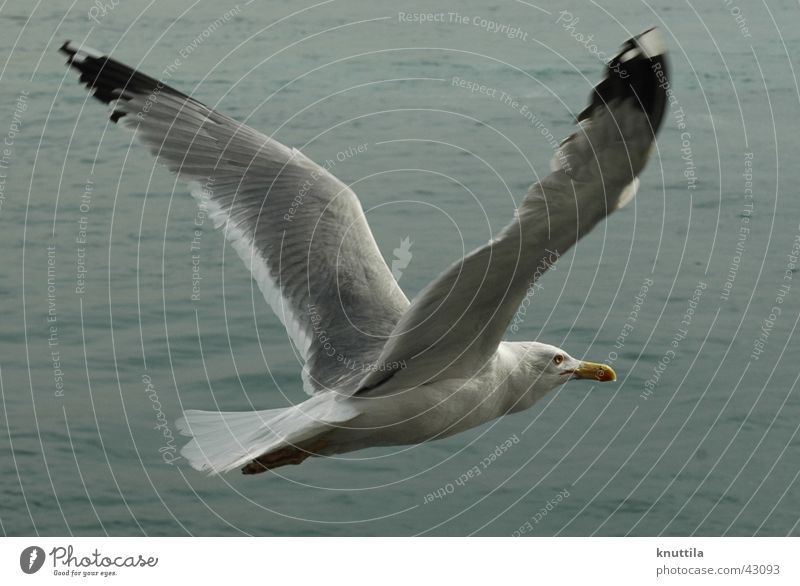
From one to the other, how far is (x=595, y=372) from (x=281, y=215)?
1.20m

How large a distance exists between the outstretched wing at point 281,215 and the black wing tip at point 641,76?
4.76 ft

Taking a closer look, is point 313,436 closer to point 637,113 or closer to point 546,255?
point 546,255

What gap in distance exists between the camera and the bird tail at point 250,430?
3.72 metres

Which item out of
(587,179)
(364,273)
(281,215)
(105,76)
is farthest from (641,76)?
(105,76)

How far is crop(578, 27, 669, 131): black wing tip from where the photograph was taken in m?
2.89

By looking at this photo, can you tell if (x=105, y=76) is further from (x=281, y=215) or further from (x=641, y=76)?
(x=641, y=76)

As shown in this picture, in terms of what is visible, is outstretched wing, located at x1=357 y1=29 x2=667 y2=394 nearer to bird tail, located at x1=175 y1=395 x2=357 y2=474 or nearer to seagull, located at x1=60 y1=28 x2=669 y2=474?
seagull, located at x1=60 y1=28 x2=669 y2=474

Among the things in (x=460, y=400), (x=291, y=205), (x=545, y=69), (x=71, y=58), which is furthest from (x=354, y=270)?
(x=545, y=69)

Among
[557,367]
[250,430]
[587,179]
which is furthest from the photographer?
[557,367]

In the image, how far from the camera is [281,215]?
4.59 meters

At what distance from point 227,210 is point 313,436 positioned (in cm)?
113

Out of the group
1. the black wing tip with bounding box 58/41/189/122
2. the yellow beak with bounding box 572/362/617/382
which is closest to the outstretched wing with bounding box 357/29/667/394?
the yellow beak with bounding box 572/362/617/382

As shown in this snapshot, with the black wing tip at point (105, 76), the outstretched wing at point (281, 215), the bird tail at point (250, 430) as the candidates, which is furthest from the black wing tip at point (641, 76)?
the black wing tip at point (105, 76)

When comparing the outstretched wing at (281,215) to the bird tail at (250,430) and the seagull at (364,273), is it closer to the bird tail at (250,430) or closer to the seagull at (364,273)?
the seagull at (364,273)
